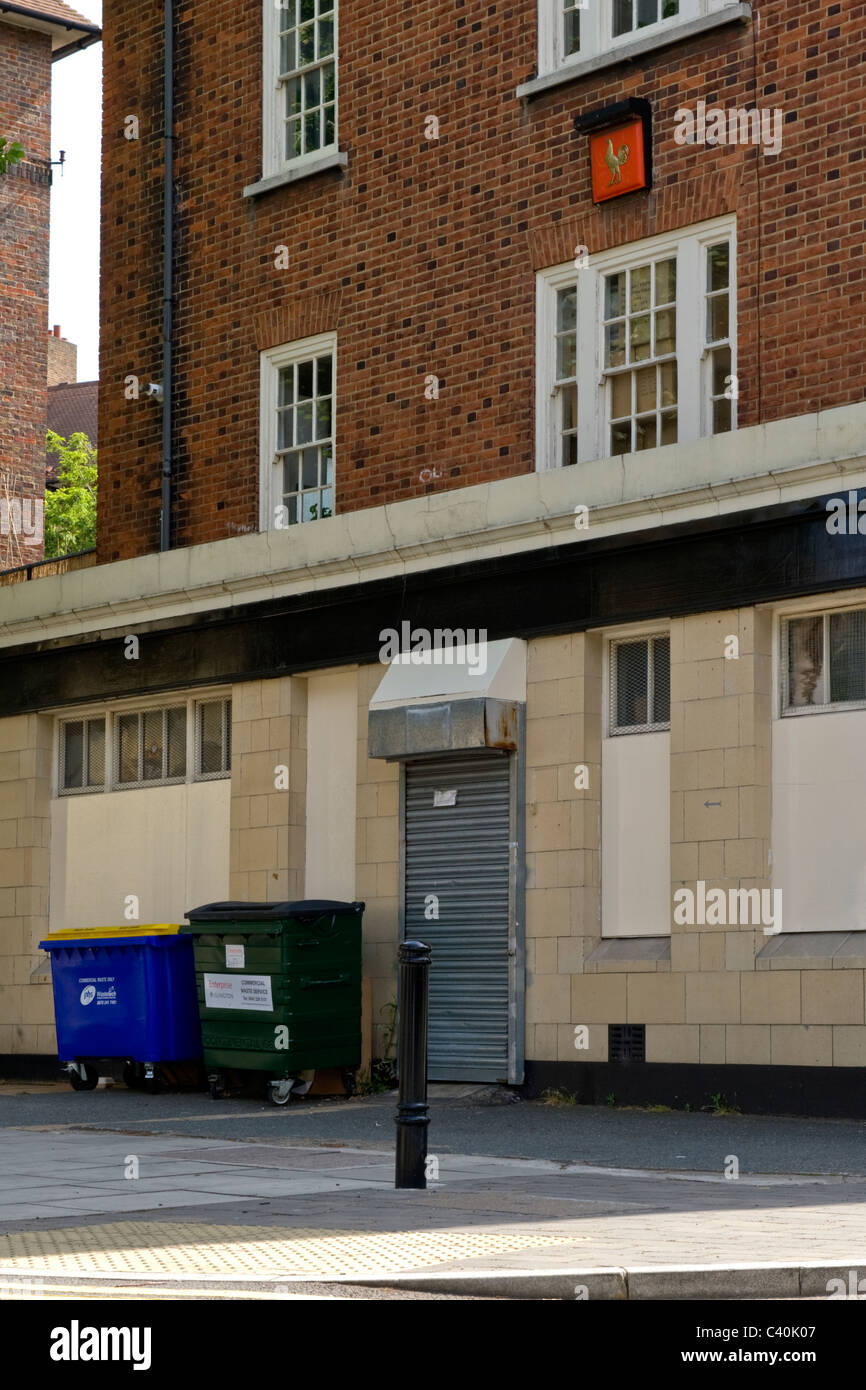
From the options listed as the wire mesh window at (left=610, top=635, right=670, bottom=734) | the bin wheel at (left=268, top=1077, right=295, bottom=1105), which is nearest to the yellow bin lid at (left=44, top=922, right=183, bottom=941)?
the bin wheel at (left=268, top=1077, right=295, bottom=1105)

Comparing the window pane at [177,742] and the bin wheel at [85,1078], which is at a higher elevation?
the window pane at [177,742]

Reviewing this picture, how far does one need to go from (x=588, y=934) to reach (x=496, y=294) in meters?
5.38

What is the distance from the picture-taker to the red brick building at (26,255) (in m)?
31.3

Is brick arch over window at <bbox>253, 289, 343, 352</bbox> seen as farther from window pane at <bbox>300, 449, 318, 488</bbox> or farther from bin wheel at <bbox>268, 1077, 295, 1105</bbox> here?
bin wheel at <bbox>268, 1077, 295, 1105</bbox>

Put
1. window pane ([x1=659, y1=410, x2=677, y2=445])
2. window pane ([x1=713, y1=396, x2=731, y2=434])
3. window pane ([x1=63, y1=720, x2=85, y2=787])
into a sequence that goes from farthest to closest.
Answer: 1. window pane ([x1=63, y1=720, x2=85, y2=787])
2. window pane ([x1=659, y1=410, x2=677, y2=445])
3. window pane ([x1=713, y1=396, x2=731, y2=434])

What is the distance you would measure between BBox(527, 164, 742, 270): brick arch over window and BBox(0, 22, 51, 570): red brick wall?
16.1 metres

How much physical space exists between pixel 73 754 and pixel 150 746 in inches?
52.5

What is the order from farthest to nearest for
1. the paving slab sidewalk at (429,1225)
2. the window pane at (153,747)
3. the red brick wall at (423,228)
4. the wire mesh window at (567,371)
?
1. the window pane at (153,747)
2. the wire mesh window at (567,371)
3. the red brick wall at (423,228)
4. the paving slab sidewalk at (429,1225)

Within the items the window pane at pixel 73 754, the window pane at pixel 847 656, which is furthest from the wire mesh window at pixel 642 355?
the window pane at pixel 73 754

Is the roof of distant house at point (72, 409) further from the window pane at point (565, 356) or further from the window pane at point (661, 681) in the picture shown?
the window pane at point (661, 681)

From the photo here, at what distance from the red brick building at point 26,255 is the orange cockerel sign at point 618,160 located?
1663 centimetres

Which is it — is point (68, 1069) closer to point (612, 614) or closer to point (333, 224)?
point (612, 614)

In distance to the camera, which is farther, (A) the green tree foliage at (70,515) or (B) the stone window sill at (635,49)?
(A) the green tree foliage at (70,515)

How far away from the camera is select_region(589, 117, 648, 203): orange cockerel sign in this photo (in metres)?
15.6
